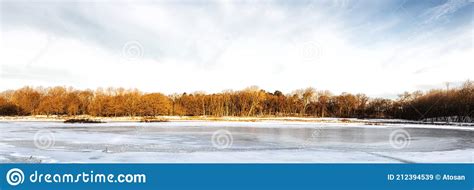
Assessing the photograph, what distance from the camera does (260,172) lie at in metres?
5.39

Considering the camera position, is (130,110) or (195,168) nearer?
(195,168)

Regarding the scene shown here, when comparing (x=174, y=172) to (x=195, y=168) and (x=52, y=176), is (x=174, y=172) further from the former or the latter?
(x=52, y=176)

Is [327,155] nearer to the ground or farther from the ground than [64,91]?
nearer to the ground

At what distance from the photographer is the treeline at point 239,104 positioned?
36.8 m

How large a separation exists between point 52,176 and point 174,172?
153 cm

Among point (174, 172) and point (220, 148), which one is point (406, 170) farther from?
point (220, 148)

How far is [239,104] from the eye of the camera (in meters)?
51.5

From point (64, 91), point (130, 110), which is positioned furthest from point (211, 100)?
point (64, 91)

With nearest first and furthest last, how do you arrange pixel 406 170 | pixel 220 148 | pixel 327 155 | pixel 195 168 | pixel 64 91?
pixel 195 168
pixel 406 170
pixel 327 155
pixel 220 148
pixel 64 91

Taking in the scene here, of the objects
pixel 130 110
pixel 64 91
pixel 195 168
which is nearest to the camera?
pixel 195 168

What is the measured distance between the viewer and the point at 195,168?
5.32 meters

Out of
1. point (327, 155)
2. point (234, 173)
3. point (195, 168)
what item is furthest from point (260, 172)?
point (327, 155)

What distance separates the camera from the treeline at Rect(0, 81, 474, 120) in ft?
121

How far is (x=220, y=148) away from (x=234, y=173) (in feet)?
11.1
